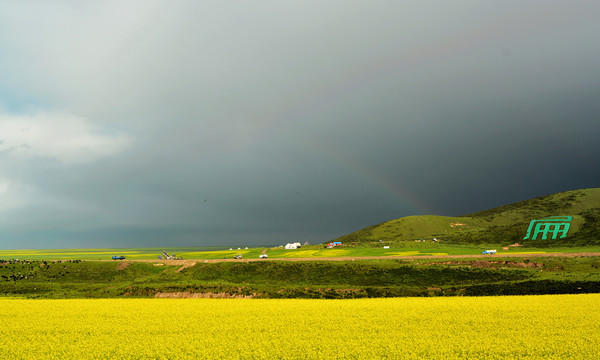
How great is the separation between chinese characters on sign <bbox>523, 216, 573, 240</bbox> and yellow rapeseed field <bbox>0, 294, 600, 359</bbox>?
124 meters

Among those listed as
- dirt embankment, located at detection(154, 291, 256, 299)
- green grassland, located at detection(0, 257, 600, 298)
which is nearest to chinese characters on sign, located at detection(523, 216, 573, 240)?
green grassland, located at detection(0, 257, 600, 298)

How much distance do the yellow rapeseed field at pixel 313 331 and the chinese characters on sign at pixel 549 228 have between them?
124 metres

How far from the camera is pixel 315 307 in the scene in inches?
1532

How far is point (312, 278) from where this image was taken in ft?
230

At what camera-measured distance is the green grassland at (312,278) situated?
54.6 meters

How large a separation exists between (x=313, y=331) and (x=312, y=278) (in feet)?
143

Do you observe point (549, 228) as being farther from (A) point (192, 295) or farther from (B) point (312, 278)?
(A) point (192, 295)

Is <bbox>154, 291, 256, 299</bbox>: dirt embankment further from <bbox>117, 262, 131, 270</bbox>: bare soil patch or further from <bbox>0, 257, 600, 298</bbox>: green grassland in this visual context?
<bbox>117, 262, 131, 270</bbox>: bare soil patch

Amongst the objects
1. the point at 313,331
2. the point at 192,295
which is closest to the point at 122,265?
the point at 192,295

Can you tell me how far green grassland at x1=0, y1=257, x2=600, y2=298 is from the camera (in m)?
54.6

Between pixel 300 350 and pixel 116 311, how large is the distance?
28.0m

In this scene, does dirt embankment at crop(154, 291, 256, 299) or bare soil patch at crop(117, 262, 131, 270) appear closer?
dirt embankment at crop(154, 291, 256, 299)

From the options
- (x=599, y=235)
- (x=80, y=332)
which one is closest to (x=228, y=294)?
(x=80, y=332)

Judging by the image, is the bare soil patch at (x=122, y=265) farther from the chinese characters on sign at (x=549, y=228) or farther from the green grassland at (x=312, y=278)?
the chinese characters on sign at (x=549, y=228)
